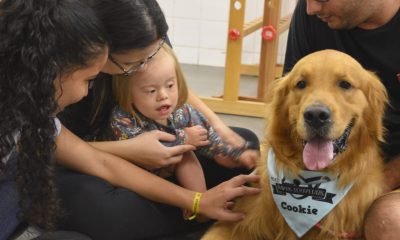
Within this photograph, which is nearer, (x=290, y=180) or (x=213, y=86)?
(x=290, y=180)

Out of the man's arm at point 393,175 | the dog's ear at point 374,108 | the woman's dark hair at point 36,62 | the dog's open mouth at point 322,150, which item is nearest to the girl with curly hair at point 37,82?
the woman's dark hair at point 36,62

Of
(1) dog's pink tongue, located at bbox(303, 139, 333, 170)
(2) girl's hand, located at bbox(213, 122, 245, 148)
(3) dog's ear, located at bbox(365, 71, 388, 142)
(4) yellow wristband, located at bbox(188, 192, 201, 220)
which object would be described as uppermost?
(3) dog's ear, located at bbox(365, 71, 388, 142)

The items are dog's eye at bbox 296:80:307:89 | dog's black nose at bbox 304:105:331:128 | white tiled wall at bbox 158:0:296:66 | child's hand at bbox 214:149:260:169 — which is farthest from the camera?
white tiled wall at bbox 158:0:296:66

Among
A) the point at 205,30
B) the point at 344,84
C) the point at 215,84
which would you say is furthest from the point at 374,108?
the point at 205,30

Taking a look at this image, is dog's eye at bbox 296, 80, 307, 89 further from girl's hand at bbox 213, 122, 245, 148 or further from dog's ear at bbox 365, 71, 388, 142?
girl's hand at bbox 213, 122, 245, 148

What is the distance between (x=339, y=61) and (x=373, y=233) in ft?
1.61

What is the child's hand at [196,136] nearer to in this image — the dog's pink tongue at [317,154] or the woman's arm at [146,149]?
the woman's arm at [146,149]

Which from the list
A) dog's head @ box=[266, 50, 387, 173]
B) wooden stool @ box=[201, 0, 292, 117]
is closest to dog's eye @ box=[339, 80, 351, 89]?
dog's head @ box=[266, 50, 387, 173]

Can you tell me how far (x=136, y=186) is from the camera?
5.22 ft

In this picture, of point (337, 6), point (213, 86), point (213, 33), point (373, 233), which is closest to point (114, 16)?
point (337, 6)

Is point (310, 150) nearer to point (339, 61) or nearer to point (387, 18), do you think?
point (339, 61)

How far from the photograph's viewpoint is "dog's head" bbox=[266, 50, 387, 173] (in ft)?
4.35

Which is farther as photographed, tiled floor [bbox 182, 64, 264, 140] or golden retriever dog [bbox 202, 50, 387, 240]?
tiled floor [bbox 182, 64, 264, 140]

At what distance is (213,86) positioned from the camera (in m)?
4.09
